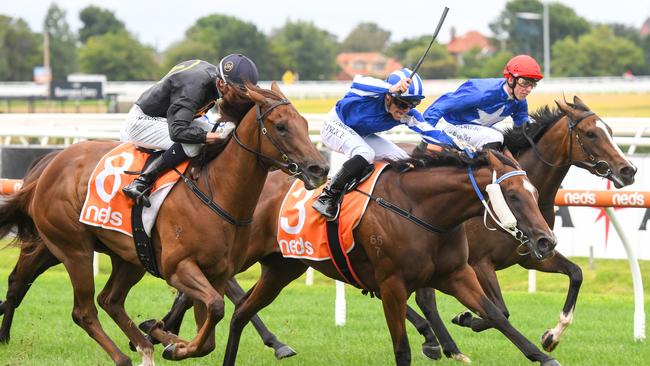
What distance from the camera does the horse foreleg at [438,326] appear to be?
6719 mm

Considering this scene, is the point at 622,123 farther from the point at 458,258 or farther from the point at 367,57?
the point at 367,57

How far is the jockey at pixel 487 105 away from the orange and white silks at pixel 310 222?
1.01m

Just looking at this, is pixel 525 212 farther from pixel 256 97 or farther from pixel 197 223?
pixel 197 223

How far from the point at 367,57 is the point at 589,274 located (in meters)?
102

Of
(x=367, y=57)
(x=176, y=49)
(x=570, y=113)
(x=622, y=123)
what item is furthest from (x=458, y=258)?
(x=367, y=57)

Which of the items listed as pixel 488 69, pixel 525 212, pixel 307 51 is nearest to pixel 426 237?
pixel 525 212

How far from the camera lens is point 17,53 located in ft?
243

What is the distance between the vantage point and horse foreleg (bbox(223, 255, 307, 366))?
6285 millimetres

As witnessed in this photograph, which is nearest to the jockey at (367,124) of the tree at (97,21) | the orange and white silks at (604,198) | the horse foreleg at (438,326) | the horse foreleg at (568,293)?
the horse foreleg at (438,326)

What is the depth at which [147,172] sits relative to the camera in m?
5.91

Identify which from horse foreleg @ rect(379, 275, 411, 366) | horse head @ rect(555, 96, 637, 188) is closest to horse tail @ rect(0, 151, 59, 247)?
horse foreleg @ rect(379, 275, 411, 366)

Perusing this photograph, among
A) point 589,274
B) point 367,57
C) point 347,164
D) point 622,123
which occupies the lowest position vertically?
point 367,57

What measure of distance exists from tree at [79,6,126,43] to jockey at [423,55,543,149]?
9439cm

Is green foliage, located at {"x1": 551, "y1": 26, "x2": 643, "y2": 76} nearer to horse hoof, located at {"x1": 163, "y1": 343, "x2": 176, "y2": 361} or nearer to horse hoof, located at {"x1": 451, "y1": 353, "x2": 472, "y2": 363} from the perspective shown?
horse hoof, located at {"x1": 451, "y1": 353, "x2": 472, "y2": 363}
